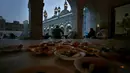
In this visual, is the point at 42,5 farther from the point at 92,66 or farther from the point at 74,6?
the point at 92,66

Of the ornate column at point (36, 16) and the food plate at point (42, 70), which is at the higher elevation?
the ornate column at point (36, 16)

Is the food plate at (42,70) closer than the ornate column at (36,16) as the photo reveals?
Yes

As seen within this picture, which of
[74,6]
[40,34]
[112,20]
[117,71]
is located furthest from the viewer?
[74,6]

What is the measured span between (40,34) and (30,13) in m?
0.46

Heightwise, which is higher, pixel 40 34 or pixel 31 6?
pixel 31 6

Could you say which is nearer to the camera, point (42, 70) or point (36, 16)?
point (42, 70)

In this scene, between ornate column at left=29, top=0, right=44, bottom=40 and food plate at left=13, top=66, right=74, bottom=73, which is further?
ornate column at left=29, top=0, right=44, bottom=40

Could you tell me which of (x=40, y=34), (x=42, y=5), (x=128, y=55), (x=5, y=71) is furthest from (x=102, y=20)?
(x=42, y=5)

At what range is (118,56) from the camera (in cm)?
28

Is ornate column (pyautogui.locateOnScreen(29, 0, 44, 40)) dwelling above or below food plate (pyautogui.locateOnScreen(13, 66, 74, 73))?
above

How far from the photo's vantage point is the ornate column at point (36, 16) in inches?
75.5

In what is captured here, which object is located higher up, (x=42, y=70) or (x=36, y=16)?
(x=36, y=16)

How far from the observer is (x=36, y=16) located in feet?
6.57

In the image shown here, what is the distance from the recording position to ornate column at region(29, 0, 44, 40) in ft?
6.29
